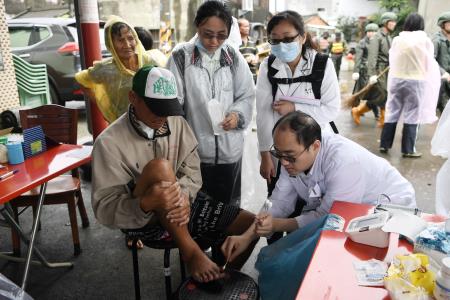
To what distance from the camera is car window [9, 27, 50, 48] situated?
6.26 meters

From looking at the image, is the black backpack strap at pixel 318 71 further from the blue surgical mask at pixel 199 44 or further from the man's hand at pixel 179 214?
the man's hand at pixel 179 214

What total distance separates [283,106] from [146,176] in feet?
3.25

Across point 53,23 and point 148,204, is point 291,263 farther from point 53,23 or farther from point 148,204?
point 53,23

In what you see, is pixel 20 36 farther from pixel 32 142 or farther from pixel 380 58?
pixel 380 58

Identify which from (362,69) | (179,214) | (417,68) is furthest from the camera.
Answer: (362,69)

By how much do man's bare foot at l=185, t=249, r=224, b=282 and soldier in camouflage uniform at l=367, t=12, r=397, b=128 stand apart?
5.18 metres

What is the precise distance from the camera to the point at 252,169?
4488 millimetres

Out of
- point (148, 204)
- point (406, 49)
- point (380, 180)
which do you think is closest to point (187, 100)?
point (148, 204)

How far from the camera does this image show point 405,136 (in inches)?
191

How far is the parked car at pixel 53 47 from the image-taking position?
621 cm

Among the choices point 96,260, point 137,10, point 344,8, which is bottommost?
point 96,260

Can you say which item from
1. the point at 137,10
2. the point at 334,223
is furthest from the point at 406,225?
the point at 137,10

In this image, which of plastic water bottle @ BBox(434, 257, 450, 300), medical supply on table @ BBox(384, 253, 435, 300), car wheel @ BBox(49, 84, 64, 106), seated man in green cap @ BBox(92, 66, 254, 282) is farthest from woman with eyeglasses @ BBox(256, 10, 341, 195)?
car wheel @ BBox(49, 84, 64, 106)

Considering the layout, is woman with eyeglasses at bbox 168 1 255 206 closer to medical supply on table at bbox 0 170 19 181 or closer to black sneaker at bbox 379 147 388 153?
medical supply on table at bbox 0 170 19 181
